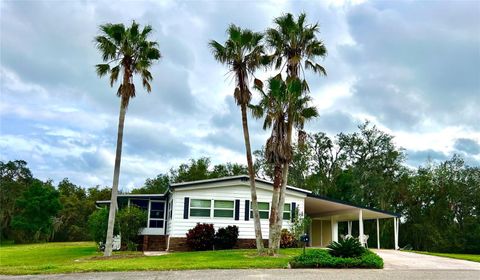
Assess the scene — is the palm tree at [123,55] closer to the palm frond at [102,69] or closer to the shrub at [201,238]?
the palm frond at [102,69]

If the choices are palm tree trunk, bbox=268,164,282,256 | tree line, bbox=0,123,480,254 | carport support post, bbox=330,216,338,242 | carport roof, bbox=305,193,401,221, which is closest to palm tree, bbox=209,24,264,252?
palm tree trunk, bbox=268,164,282,256

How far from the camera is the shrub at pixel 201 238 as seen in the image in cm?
2227

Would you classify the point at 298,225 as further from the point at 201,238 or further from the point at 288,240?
the point at 201,238

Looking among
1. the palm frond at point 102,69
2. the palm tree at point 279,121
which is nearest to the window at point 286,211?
the palm tree at point 279,121

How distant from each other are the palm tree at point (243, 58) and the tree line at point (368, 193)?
1023 inches

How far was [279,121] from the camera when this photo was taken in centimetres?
1853

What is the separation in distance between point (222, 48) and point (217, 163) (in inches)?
1410

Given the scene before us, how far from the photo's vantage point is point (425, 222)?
42.1m

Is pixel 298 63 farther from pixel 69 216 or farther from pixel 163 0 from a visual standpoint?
pixel 69 216

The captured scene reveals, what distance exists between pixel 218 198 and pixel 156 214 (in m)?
4.86

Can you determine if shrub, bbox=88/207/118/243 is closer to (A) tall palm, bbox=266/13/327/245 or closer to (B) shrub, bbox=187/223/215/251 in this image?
(B) shrub, bbox=187/223/215/251

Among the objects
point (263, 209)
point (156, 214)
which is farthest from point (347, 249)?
point (156, 214)

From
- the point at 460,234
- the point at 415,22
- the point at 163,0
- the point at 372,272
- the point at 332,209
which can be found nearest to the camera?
the point at 372,272

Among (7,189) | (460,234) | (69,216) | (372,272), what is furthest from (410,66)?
(7,189)
